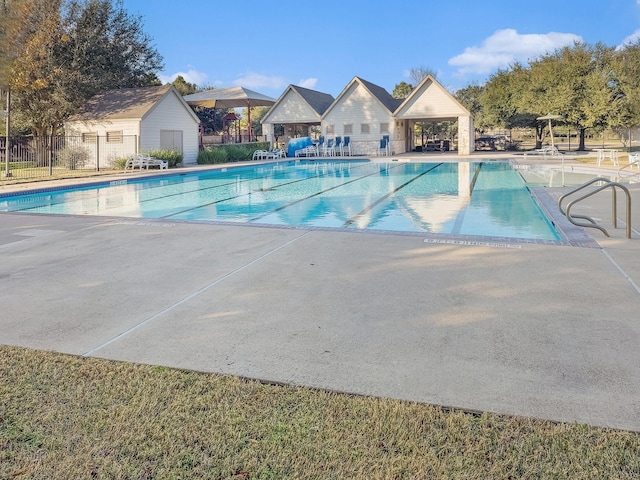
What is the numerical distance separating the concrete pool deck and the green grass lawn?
0.71 feet

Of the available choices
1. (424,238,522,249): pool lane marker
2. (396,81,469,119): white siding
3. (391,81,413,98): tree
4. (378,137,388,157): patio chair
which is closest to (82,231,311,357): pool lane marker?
(424,238,522,249): pool lane marker

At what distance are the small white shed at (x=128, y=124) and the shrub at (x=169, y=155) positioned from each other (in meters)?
0.69

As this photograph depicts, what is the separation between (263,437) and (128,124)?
2410 cm

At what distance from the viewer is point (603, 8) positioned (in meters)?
35.8

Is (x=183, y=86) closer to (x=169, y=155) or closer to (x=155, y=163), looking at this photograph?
(x=169, y=155)

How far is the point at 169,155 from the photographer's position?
77.8 feet

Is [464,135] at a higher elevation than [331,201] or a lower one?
higher

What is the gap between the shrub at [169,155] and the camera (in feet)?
76.0

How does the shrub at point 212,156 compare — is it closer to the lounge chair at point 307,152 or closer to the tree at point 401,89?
the lounge chair at point 307,152

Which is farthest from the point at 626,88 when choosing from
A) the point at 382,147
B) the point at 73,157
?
the point at 73,157

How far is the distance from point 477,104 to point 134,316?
45.4m

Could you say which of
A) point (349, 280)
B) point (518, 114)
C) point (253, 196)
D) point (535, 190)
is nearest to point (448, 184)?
point (535, 190)

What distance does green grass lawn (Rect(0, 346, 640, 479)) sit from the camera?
215 centimetres

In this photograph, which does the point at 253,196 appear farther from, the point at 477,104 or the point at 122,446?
the point at 477,104
